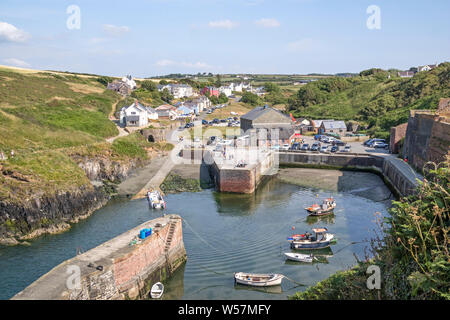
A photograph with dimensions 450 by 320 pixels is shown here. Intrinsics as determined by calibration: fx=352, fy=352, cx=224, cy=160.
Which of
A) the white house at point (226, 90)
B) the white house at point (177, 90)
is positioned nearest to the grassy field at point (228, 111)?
the white house at point (177, 90)

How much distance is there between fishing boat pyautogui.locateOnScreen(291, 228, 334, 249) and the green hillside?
1584 inches

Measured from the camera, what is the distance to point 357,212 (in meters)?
32.2

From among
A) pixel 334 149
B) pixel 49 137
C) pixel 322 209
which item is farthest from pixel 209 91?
pixel 322 209

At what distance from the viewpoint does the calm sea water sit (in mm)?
20812

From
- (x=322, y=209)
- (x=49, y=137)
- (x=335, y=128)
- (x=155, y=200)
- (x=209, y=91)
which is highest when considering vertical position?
(x=209, y=91)

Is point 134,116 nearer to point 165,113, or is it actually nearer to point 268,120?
point 165,113

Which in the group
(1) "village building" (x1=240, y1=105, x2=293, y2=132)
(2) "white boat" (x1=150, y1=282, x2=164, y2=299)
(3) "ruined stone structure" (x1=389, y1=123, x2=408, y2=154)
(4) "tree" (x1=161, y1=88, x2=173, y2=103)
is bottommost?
(2) "white boat" (x1=150, y1=282, x2=164, y2=299)

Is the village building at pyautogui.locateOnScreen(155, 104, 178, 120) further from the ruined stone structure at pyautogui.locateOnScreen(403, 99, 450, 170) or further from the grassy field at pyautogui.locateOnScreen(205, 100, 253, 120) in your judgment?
the ruined stone structure at pyautogui.locateOnScreen(403, 99, 450, 170)

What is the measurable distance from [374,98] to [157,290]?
84901 mm

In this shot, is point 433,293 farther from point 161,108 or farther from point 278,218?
point 161,108

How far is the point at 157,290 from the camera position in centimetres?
1903

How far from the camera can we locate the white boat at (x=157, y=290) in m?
18.8

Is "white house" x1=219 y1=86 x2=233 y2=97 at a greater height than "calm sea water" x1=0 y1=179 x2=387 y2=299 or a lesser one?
greater

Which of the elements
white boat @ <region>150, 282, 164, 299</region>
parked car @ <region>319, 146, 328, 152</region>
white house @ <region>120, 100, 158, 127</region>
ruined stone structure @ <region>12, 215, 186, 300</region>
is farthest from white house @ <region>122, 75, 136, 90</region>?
white boat @ <region>150, 282, 164, 299</region>
